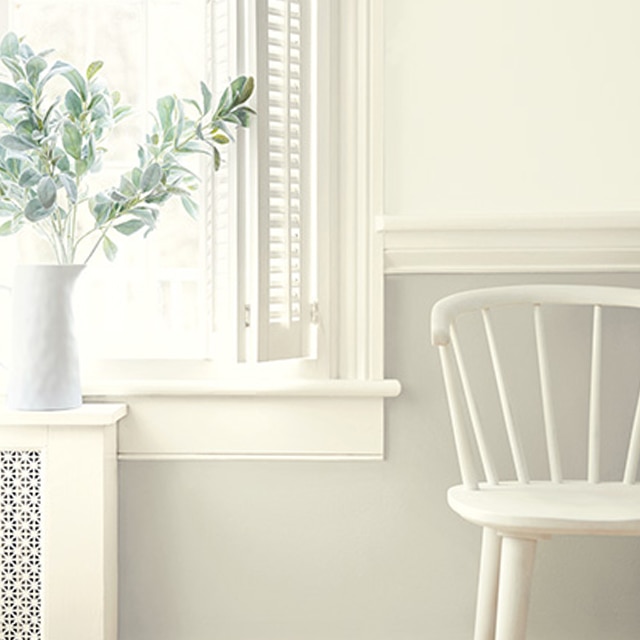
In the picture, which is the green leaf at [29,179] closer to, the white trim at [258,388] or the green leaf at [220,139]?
the green leaf at [220,139]

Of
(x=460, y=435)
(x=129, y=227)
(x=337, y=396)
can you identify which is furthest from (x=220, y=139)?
(x=460, y=435)

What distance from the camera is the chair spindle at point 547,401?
2.48 m

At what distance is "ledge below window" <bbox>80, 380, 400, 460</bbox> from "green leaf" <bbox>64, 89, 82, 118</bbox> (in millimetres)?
680

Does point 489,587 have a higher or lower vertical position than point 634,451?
lower

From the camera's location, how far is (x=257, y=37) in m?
2.50

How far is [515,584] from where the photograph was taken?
2133mm

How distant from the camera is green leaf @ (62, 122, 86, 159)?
252 centimetres

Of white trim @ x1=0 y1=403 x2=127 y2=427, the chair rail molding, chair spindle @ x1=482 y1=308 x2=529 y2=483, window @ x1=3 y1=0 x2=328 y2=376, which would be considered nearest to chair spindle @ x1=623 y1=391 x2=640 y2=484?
chair spindle @ x1=482 y1=308 x2=529 y2=483

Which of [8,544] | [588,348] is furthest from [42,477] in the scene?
[588,348]

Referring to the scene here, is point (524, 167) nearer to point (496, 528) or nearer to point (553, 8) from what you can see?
point (553, 8)

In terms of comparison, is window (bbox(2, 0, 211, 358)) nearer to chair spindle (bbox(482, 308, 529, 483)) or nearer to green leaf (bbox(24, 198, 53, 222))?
green leaf (bbox(24, 198, 53, 222))

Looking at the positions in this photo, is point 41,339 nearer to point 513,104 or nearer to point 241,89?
point 241,89

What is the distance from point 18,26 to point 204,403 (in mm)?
1104

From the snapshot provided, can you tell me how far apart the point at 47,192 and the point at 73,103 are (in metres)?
0.23
